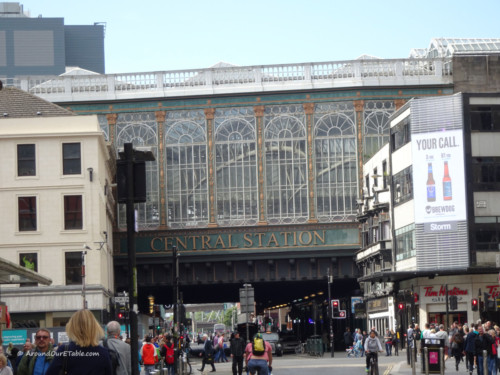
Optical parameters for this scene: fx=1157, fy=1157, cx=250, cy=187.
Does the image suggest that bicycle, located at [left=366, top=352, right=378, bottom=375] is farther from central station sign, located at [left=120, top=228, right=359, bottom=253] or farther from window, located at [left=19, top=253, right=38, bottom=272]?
central station sign, located at [left=120, top=228, right=359, bottom=253]

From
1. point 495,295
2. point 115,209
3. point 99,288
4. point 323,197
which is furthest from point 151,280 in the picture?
point 495,295

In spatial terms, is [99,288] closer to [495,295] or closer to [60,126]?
[60,126]

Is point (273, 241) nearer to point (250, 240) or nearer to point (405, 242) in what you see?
point (250, 240)

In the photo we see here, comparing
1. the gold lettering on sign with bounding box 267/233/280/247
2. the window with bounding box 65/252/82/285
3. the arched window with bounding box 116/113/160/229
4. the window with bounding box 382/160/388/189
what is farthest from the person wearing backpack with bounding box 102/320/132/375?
the arched window with bounding box 116/113/160/229

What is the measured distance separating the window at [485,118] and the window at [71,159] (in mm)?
23193

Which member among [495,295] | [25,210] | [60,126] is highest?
[60,126]

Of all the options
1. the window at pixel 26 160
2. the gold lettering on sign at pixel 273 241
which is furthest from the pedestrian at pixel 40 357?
the gold lettering on sign at pixel 273 241

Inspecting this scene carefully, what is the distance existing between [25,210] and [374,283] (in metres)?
27.8

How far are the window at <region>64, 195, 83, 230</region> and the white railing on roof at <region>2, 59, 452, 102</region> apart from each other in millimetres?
19763

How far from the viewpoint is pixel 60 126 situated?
6438cm

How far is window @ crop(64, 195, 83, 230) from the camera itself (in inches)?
2504

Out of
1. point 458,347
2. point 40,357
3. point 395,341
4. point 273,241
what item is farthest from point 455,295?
point 40,357

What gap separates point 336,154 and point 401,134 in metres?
8.48

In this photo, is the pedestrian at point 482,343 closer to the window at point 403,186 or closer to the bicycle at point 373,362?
the bicycle at point 373,362
